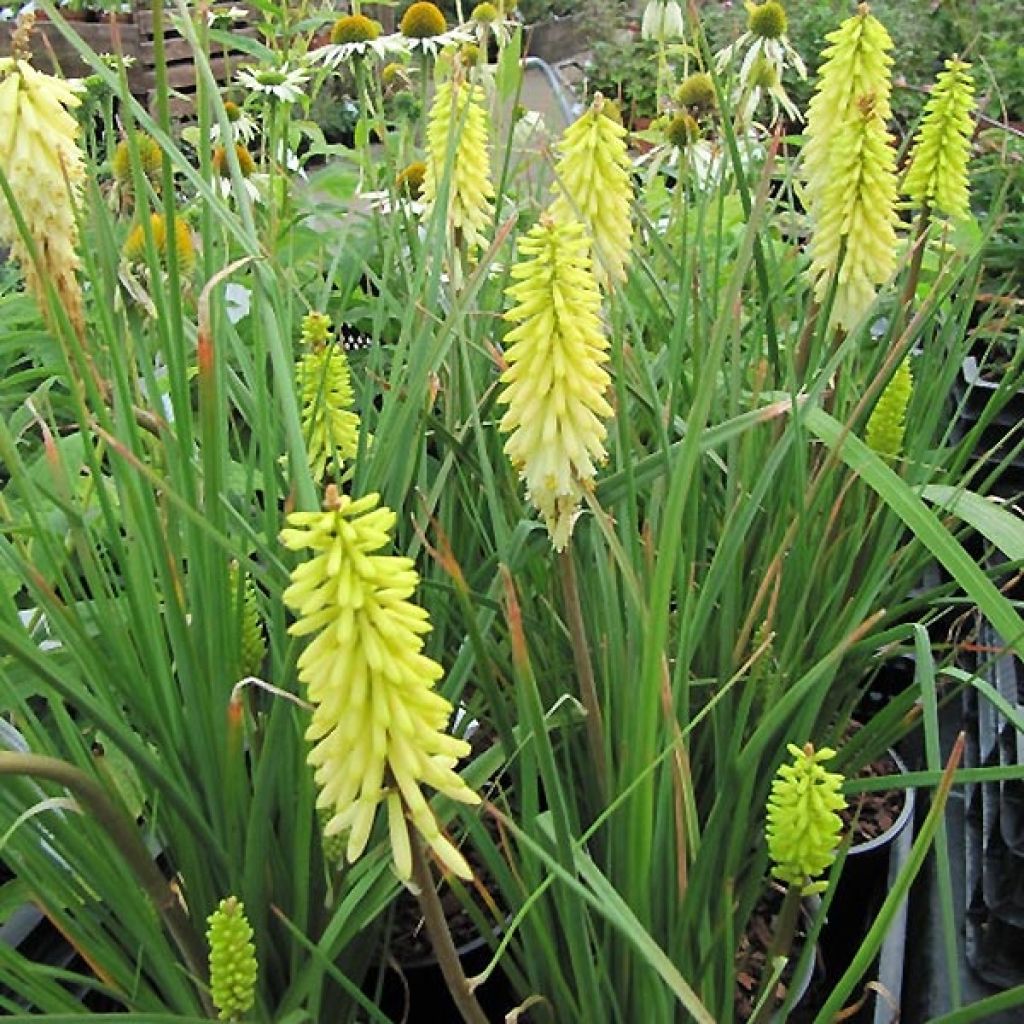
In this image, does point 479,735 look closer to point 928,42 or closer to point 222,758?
point 222,758

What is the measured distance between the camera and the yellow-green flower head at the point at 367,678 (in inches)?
19.6

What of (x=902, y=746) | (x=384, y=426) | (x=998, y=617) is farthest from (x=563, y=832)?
(x=902, y=746)

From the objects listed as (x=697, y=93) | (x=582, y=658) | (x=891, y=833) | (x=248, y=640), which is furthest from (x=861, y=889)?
(x=697, y=93)

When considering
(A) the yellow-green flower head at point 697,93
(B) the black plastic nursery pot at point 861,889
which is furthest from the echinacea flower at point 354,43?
(B) the black plastic nursery pot at point 861,889

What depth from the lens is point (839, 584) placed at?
1102 mm

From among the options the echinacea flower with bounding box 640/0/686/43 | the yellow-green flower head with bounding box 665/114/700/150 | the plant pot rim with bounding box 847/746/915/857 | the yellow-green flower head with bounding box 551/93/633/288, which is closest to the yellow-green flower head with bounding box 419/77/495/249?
the yellow-green flower head with bounding box 551/93/633/288

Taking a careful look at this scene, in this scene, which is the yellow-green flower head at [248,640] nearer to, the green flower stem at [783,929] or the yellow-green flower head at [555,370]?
the yellow-green flower head at [555,370]

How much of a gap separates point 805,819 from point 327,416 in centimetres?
52

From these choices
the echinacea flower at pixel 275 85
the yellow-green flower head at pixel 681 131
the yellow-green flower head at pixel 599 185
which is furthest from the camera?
the echinacea flower at pixel 275 85

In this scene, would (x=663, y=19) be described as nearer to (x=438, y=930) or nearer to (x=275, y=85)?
(x=275, y=85)

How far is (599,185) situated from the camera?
94 cm

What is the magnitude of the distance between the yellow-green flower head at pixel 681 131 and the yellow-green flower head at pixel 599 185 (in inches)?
25.3

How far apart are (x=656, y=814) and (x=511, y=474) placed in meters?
0.37

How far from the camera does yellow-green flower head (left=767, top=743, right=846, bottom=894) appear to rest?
0.65 meters
